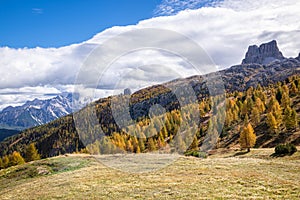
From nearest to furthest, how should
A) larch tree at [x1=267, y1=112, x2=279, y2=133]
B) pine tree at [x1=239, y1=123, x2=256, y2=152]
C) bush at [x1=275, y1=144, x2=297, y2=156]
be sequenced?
bush at [x1=275, y1=144, x2=297, y2=156]
pine tree at [x1=239, y1=123, x2=256, y2=152]
larch tree at [x1=267, y1=112, x2=279, y2=133]

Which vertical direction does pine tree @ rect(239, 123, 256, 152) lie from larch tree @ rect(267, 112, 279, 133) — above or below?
below

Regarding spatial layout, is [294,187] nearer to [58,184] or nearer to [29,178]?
[58,184]

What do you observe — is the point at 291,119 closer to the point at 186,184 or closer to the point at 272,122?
the point at 272,122

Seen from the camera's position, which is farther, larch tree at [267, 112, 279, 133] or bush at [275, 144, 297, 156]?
larch tree at [267, 112, 279, 133]

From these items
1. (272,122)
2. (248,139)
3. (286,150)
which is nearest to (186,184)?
(286,150)

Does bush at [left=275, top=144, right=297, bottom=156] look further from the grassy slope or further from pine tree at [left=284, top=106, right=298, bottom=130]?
pine tree at [left=284, top=106, right=298, bottom=130]

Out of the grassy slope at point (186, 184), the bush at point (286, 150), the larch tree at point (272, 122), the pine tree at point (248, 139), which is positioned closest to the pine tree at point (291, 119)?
the larch tree at point (272, 122)

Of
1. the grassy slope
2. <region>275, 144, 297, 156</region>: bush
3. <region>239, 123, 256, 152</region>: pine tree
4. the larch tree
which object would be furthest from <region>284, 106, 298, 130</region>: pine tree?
the grassy slope

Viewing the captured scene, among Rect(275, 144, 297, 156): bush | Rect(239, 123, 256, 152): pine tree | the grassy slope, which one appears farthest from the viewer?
Rect(239, 123, 256, 152): pine tree

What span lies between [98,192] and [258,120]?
10117 centimetres

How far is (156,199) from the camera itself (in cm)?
2716

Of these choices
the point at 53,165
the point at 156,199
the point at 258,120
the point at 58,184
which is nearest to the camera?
the point at 156,199

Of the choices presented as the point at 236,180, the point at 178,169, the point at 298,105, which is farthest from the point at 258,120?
the point at 236,180

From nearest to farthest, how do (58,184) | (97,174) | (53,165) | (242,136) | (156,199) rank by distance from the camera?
1. (156,199)
2. (58,184)
3. (97,174)
4. (53,165)
5. (242,136)
